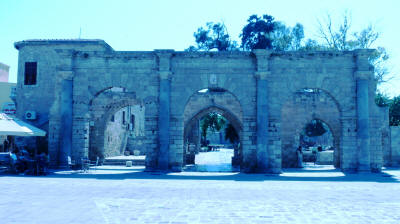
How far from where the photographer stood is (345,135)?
596 inches

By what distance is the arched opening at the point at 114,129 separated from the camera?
856 inches

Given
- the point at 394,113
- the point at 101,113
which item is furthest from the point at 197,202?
the point at 394,113

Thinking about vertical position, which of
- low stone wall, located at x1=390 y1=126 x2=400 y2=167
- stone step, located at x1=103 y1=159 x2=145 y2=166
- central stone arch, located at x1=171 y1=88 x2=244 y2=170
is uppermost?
central stone arch, located at x1=171 y1=88 x2=244 y2=170

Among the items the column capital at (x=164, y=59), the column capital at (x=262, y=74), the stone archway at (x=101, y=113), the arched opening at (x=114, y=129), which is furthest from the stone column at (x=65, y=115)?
the column capital at (x=262, y=74)

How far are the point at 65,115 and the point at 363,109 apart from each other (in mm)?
12986

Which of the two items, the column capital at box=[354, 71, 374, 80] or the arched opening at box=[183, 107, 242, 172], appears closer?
the column capital at box=[354, 71, 374, 80]

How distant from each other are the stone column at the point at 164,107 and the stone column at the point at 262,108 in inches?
152

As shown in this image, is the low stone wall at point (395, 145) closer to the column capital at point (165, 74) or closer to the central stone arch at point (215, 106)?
the central stone arch at point (215, 106)

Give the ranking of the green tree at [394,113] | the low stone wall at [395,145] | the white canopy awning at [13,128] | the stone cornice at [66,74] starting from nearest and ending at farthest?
the white canopy awning at [13,128], the stone cornice at [66,74], the low stone wall at [395,145], the green tree at [394,113]

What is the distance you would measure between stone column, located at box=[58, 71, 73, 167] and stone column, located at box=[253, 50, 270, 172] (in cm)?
833

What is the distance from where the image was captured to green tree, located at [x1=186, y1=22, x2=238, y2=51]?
123 feet

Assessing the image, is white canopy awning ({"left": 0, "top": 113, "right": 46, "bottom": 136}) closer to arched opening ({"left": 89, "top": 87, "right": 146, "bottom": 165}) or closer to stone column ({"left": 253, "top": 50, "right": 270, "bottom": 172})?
arched opening ({"left": 89, "top": 87, "right": 146, "bottom": 165})

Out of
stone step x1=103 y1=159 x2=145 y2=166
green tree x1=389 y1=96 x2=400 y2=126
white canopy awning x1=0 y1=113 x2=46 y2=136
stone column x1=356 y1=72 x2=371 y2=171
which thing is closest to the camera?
white canopy awning x1=0 y1=113 x2=46 y2=136

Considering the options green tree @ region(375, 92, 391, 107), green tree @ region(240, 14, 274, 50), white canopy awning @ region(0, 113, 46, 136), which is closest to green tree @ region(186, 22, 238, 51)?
green tree @ region(240, 14, 274, 50)
